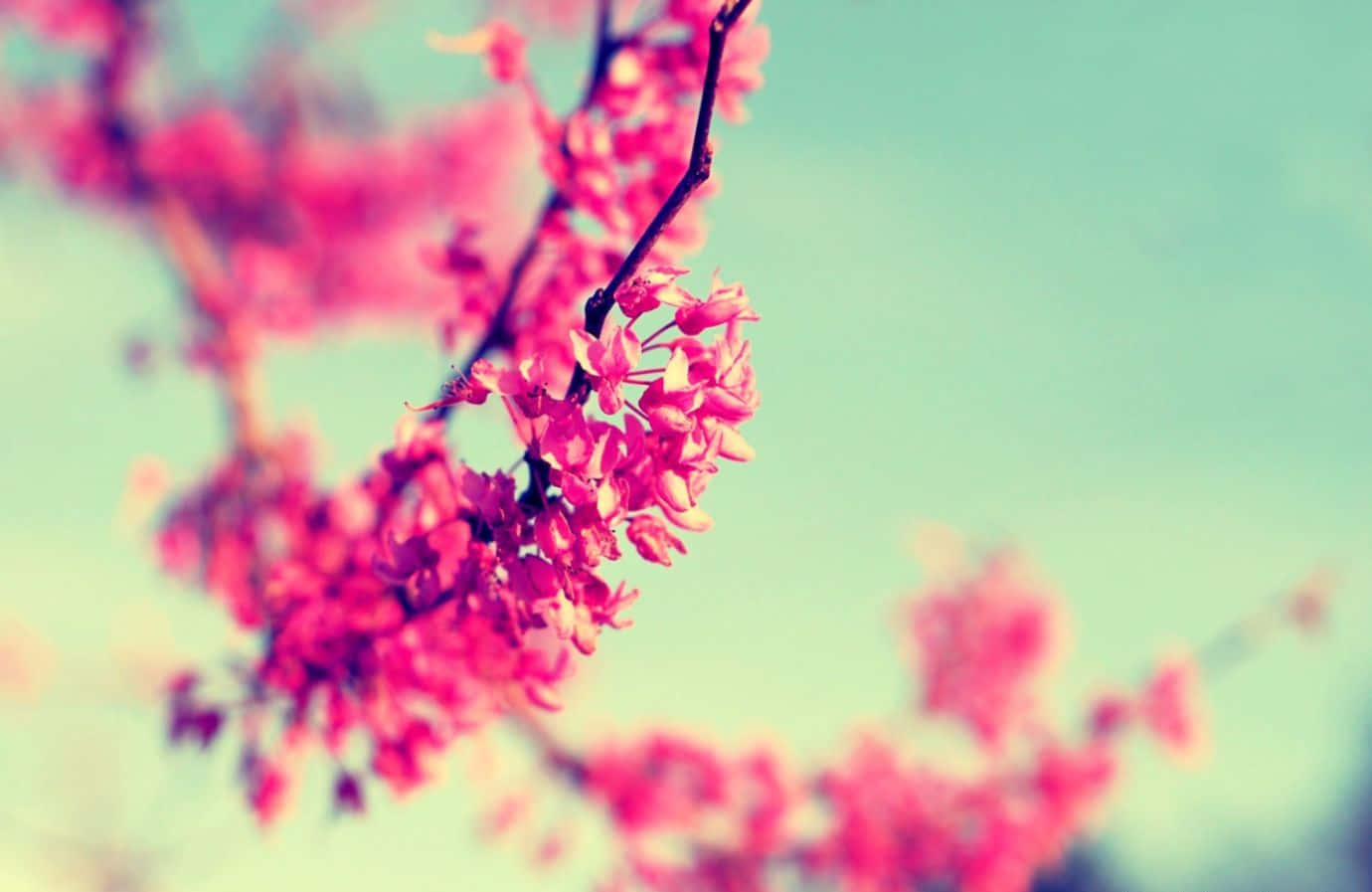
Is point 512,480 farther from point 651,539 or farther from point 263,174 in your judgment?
point 263,174

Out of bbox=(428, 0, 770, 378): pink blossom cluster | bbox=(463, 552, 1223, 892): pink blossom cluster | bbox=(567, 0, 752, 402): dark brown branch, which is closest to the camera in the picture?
bbox=(567, 0, 752, 402): dark brown branch

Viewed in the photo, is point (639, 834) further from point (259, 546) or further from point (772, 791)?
point (259, 546)

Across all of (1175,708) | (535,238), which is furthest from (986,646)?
(535,238)

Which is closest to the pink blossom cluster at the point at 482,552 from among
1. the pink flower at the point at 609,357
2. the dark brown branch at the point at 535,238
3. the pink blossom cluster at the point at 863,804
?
the pink flower at the point at 609,357

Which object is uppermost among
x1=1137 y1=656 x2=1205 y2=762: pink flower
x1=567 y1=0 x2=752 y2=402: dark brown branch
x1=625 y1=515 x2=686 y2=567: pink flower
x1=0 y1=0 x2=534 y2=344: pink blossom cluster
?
x1=0 y1=0 x2=534 y2=344: pink blossom cluster

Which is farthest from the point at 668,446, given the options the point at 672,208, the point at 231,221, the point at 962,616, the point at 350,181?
the point at 350,181

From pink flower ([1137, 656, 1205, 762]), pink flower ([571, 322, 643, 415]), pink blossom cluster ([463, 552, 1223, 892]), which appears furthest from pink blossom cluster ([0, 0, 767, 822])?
pink flower ([1137, 656, 1205, 762])

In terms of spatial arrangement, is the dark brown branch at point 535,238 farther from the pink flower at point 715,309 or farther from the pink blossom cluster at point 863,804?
the pink blossom cluster at point 863,804

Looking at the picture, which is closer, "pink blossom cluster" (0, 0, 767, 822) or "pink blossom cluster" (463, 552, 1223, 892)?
"pink blossom cluster" (0, 0, 767, 822)

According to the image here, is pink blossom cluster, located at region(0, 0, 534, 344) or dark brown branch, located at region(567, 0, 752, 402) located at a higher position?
pink blossom cluster, located at region(0, 0, 534, 344)

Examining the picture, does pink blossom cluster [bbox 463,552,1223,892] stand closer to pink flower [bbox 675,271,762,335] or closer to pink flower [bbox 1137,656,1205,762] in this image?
pink flower [bbox 1137,656,1205,762]
